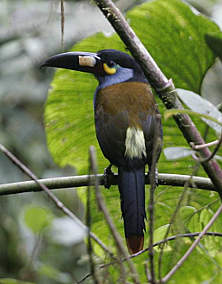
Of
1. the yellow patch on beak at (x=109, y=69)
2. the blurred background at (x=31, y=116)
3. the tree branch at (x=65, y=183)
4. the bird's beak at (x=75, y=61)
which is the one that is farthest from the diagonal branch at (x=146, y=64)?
the blurred background at (x=31, y=116)

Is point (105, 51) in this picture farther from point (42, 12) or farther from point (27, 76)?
point (27, 76)

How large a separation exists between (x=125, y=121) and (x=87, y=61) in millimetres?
342

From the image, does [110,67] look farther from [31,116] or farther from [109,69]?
[31,116]

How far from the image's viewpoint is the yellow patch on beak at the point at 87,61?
2.17 metres

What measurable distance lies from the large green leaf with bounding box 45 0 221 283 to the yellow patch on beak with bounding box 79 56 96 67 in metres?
0.23

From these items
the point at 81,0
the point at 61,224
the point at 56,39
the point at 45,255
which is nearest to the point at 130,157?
the point at 61,224

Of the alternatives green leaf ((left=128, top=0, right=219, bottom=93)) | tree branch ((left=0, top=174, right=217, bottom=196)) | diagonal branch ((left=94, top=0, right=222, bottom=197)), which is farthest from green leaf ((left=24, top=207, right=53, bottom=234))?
diagonal branch ((left=94, top=0, right=222, bottom=197))

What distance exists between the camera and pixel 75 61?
84.2 inches

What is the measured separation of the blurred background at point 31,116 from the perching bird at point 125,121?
1419 mm

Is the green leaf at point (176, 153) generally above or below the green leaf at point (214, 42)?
below

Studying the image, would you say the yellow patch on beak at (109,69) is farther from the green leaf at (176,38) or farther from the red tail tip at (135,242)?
the red tail tip at (135,242)

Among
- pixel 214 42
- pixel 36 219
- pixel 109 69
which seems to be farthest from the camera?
pixel 36 219

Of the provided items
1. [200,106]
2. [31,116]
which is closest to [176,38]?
[200,106]

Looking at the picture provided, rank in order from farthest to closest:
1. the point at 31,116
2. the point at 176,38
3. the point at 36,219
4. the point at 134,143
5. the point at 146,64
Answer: the point at 31,116, the point at 36,219, the point at 176,38, the point at 134,143, the point at 146,64
